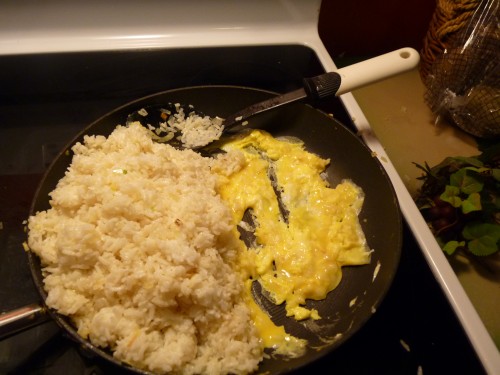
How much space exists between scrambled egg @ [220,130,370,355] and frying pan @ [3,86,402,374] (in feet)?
0.08

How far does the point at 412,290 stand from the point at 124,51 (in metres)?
1.02

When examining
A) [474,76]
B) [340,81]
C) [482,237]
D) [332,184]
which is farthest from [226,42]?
[482,237]

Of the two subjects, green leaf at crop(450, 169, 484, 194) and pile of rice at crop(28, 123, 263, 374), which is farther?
green leaf at crop(450, 169, 484, 194)

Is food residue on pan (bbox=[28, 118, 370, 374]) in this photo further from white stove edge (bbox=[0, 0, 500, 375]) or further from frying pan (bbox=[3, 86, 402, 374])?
white stove edge (bbox=[0, 0, 500, 375])

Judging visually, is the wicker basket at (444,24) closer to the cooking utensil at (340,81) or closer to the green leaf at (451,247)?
the cooking utensil at (340,81)

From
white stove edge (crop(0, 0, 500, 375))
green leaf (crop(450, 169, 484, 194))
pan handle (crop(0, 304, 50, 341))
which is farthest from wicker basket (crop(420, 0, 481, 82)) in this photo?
pan handle (crop(0, 304, 50, 341))

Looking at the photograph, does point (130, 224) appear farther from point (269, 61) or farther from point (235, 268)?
point (269, 61)

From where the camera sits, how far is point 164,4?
122cm

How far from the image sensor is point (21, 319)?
75 centimetres

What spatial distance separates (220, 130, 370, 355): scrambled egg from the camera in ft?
3.04

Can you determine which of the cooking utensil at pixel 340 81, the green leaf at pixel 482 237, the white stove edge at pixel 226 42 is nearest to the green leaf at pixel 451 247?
the green leaf at pixel 482 237

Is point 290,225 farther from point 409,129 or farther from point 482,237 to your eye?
point 409,129

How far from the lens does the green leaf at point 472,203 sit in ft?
3.27

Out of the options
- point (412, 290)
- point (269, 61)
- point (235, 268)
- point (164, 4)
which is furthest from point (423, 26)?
point (235, 268)
